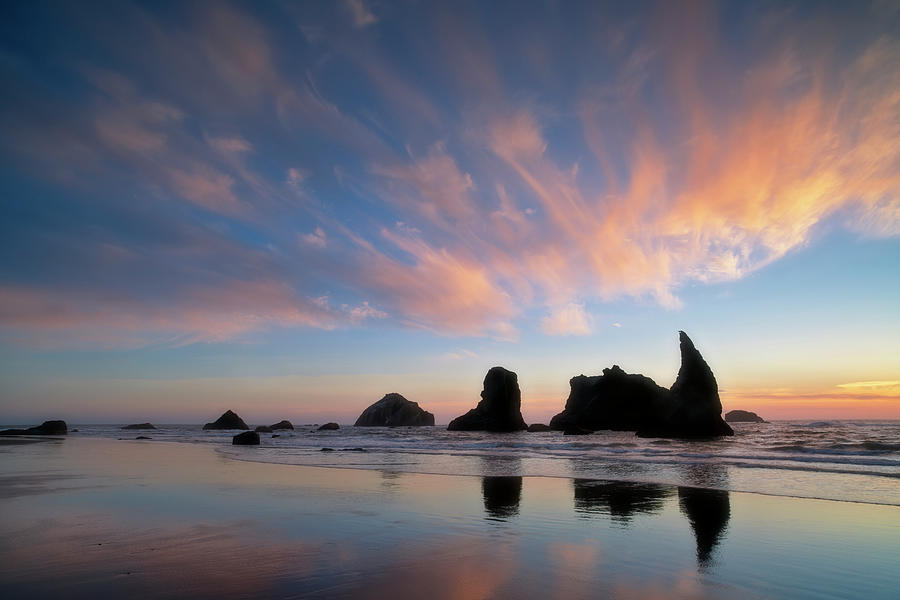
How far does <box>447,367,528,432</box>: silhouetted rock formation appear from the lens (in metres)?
99.6

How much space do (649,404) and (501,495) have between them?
8479 centimetres

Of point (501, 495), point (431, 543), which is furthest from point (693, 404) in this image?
point (431, 543)

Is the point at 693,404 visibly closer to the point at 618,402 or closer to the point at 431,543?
the point at 618,402

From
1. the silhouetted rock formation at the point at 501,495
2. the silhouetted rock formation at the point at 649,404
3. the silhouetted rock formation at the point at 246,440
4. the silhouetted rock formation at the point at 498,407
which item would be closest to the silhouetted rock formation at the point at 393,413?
the silhouetted rock formation at the point at 498,407

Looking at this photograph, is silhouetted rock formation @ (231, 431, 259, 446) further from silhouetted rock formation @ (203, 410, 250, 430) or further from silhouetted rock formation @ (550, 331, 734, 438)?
silhouetted rock formation @ (203, 410, 250, 430)

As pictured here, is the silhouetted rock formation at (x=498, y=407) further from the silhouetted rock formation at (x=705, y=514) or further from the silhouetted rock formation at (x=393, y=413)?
the silhouetted rock formation at (x=705, y=514)

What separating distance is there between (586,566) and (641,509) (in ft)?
18.1

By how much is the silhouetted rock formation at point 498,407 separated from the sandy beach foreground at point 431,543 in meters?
88.3

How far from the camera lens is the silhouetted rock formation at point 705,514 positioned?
24.9 ft

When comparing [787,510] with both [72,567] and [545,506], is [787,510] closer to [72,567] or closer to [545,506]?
[545,506]

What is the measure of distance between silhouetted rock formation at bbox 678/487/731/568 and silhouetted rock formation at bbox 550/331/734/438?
4927 centimetres

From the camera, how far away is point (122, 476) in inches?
611

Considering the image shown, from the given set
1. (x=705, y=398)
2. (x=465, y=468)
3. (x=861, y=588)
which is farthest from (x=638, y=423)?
(x=861, y=588)

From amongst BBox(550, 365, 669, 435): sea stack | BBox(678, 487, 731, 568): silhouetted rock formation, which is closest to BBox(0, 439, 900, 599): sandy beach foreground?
BBox(678, 487, 731, 568): silhouetted rock formation
